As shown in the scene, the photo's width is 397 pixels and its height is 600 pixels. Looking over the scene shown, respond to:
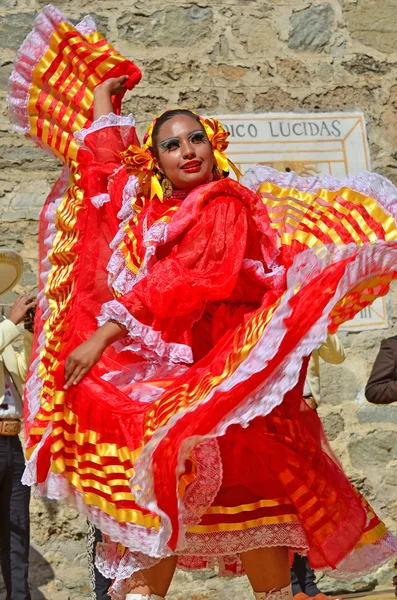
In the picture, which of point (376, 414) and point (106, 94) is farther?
point (376, 414)

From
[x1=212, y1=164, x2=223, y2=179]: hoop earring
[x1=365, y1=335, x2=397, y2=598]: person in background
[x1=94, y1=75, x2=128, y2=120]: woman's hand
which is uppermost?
[x1=94, y1=75, x2=128, y2=120]: woman's hand

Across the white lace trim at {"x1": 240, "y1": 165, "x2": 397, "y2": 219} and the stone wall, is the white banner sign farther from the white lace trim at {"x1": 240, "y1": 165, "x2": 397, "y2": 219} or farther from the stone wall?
the white lace trim at {"x1": 240, "y1": 165, "x2": 397, "y2": 219}

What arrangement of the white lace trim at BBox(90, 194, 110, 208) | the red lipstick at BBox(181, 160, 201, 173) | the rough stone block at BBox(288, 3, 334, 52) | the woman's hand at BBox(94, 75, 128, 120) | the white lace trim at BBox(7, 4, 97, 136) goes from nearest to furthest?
the red lipstick at BBox(181, 160, 201, 173) → the white lace trim at BBox(90, 194, 110, 208) → the woman's hand at BBox(94, 75, 128, 120) → the white lace trim at BBox(7, 4, 97, 136) → the rough stone block at BBox(288, 3, 334, 52)

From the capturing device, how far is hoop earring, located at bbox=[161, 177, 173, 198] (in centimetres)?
314

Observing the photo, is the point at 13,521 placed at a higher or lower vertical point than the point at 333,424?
lower

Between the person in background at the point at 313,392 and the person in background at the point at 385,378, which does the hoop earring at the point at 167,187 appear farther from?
the person in background at the point at 313,392

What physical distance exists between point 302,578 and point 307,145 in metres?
2.38

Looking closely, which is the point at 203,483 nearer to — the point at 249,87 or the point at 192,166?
the point at 192,166

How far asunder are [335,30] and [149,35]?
110 centimetres

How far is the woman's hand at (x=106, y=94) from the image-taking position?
11.7ft

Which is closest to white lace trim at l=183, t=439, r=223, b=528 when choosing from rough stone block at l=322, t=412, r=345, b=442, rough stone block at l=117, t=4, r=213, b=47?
rough stone block at l=322, t=412, r=345, b=442

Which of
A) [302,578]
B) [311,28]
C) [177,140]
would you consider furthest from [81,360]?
[311,28]

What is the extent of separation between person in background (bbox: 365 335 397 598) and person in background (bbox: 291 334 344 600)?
51 cm

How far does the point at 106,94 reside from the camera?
→ 3578mm
